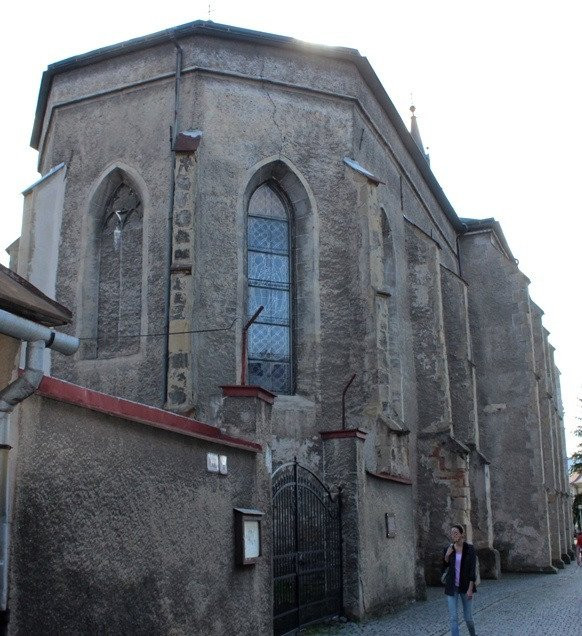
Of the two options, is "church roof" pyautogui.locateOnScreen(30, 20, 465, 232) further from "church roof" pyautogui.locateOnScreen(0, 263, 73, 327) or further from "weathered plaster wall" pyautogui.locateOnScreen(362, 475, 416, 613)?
"church roof" pyautogui.locateOnScreen(0, 263, 73, 327)

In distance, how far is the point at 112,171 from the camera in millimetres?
14195

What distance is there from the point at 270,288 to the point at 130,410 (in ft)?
Answer: 25.8

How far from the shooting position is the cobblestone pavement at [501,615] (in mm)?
10148

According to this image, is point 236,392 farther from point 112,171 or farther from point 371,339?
point 112,171

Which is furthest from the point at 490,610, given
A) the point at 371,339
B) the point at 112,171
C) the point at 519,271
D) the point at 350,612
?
the point at 519,271

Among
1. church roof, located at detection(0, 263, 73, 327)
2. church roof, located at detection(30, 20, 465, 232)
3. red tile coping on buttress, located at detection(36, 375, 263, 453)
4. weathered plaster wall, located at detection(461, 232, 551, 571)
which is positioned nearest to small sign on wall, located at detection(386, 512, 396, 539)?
red tile coping on buttress, located at detection(36, 375, 263, 453)

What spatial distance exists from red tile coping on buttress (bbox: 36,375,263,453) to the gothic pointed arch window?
582 centimetres

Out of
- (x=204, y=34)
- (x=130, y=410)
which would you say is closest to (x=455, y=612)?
(x=130, y=410)

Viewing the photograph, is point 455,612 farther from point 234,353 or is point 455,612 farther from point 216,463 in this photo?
point 234,353

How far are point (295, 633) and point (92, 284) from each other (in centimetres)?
735

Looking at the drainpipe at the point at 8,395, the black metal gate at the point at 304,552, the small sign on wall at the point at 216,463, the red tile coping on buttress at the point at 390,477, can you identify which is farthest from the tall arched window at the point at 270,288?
the drainpipe at the point at 8,395

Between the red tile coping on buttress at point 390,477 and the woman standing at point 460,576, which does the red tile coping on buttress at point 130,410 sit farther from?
the red tile coping on buttress at point 390,477

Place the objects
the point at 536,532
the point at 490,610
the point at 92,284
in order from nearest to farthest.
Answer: the point at 490,610 → the point at 92,284 → the point at 536,532

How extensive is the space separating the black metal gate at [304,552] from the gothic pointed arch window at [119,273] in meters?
4.46
